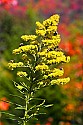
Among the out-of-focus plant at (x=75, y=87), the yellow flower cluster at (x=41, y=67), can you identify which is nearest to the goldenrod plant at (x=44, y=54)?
the yellow flower cluster at (x=41, y=67)

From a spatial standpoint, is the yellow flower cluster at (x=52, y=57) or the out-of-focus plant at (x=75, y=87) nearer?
the yellow flower cluster at (x=52, y=57)

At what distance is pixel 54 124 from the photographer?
22609 millimetres

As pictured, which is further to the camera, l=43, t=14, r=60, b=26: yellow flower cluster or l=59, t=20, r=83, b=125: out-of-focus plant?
l=59, t=20, r=83, b=125: out-of-focus plant

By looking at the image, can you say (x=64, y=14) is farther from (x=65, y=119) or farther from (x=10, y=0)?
(x=10, y=0)

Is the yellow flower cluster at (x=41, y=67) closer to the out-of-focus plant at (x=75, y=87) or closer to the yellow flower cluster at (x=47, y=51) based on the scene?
the yellow flower cluster at (x=47, y=51)

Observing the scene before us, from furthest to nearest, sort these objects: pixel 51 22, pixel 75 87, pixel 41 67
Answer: pixel 75 87
pixel 51 22
pixel 41 67

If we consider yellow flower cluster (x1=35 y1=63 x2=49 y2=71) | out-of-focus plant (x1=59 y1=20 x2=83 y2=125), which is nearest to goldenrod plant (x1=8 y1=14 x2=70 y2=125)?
yellow flower cluster (x1=35 y1=63 x2=49 y2=71)

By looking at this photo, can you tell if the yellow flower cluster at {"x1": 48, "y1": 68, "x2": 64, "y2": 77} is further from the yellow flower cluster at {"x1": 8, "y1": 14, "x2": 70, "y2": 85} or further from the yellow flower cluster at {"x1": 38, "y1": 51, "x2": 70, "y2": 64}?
the yellow flower cluster at {"x1": 38, "y1": 51, "x2": 70, "y2": 64}

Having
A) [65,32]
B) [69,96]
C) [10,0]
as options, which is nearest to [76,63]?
[69,96]

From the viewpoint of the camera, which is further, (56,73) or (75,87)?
(75,87)

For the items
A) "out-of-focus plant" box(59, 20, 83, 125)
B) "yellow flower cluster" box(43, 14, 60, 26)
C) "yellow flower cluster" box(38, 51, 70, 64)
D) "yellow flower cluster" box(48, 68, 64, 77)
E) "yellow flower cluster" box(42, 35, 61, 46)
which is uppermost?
"out-of-focus plant" box(59, 20, 83, 125)

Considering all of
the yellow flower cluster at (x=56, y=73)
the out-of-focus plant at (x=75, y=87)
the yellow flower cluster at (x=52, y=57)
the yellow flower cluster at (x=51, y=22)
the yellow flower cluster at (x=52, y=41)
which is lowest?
the yellow flower cluster at (x=56, y=73)

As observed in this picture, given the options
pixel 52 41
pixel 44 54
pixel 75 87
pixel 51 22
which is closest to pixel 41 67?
pixel 44 54

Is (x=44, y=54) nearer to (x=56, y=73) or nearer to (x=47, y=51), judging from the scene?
(x=47, y=51)
